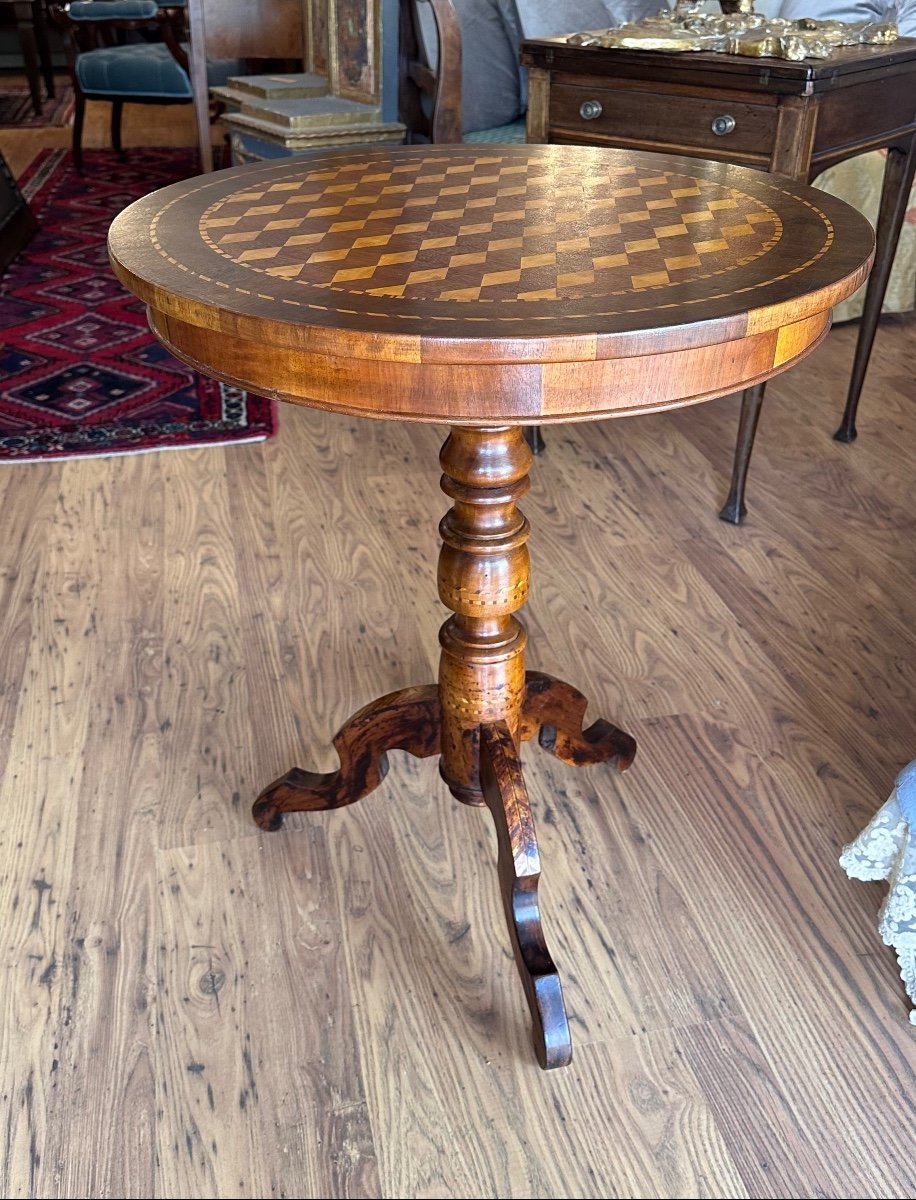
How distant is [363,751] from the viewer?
147 centimetres

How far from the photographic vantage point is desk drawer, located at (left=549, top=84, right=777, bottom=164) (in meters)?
1.97

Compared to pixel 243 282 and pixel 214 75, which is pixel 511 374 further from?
pixel 214 75

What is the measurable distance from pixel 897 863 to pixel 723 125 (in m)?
1.34

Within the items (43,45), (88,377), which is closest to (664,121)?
(88,377)

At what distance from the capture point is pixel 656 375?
92 cm

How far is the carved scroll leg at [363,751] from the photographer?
1.47 meters

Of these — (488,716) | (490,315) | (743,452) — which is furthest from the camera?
(743,452)

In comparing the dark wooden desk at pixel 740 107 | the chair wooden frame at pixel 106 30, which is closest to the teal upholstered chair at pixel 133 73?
the chair wooden frame at pixel 106 30

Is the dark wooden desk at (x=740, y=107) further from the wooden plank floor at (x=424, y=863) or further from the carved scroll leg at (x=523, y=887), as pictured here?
the carved scroll leg at (x=523, y=887)

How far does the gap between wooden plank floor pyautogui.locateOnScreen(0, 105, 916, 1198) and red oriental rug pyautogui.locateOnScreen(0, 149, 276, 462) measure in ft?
0.92

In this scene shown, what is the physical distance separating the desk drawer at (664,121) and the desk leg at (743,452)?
0.43 metres

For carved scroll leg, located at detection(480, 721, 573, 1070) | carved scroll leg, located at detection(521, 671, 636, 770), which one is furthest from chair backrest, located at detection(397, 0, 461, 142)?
carved scroll leg, located at detection(480, 721, 573, 1070)

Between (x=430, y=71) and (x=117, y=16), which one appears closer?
(x=430, y=71)

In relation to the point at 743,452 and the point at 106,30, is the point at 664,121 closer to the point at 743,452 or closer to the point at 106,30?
the point at 743,452
